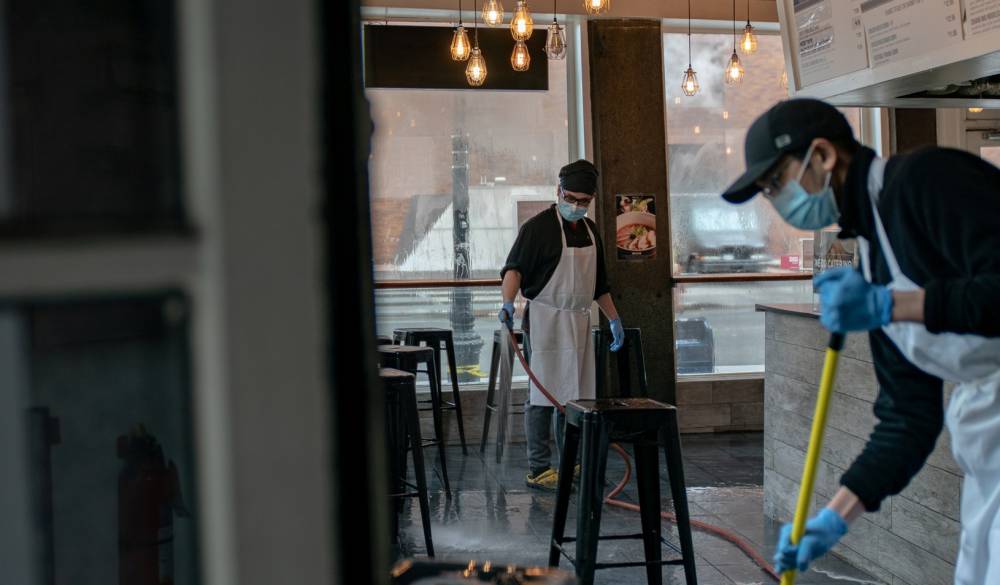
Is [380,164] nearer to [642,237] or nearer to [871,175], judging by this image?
[642,237]

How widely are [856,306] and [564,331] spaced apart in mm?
3546

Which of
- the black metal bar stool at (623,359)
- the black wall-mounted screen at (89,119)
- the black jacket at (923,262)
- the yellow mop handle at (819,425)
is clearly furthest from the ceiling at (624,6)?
the black wall-mounted screen at (89,119)

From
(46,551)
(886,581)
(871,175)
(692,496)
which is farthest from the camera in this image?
(692,496)

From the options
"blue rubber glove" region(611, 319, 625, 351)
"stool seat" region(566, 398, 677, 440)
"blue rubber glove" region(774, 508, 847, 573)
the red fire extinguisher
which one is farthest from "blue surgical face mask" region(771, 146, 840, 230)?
"blue rubber glove" region(611, 319, 625, 351)

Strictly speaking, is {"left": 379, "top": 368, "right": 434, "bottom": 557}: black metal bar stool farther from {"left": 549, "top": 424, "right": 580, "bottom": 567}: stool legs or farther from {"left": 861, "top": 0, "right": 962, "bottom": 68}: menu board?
{"left": 861, "top": 0, "right": 962, "bottom": 68}: menu board

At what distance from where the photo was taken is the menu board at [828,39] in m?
4.56

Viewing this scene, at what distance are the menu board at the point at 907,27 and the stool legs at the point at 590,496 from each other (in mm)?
2333

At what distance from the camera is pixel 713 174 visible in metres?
7.53

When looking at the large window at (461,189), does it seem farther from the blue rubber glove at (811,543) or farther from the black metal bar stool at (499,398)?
the blue rubber glove at (811,543)

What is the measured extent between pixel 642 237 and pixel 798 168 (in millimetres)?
4909

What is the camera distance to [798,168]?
215 cm

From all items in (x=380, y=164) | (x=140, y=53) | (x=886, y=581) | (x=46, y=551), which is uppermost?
(x=380, y=164)

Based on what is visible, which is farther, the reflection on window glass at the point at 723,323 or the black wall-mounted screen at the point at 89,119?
the reflection on window glass at the point at 723,323

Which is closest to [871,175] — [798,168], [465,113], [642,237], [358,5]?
[798,168]
